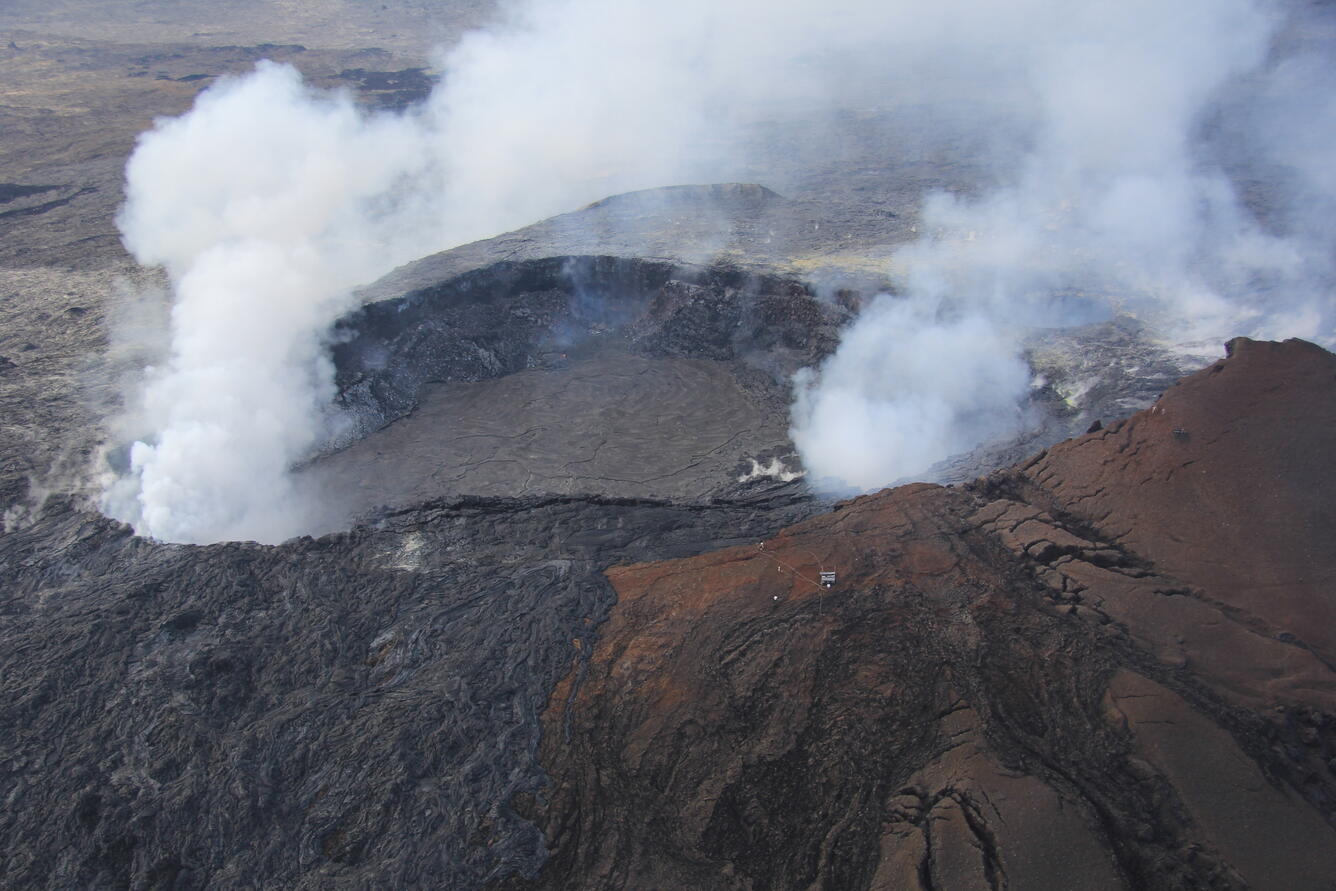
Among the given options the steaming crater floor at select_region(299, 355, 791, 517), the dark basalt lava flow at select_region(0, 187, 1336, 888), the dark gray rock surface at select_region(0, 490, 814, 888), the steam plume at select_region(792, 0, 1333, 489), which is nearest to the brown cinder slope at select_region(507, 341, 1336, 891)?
the dark basalt lava flow at select_region(0, 187, 1336, 888)

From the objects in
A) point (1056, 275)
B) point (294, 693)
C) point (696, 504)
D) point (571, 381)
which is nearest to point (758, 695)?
point (696, 504)

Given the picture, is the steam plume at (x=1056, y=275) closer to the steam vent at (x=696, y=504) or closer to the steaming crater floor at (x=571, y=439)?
the steam vent at (x=696, y=504)

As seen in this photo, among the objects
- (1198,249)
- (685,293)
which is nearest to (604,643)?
(685,293)

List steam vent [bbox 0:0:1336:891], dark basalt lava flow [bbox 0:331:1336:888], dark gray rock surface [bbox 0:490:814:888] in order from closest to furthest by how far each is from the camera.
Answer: dark basalt lava flow [bbox 0:331:1336:888] → steam vent [bbox 0:0:1336:891] → dark gray rock surface [bbox 0:490:814:888]

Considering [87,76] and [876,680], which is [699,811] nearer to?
[876,680]

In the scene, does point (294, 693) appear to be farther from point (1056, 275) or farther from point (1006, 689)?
point (1056, 275)

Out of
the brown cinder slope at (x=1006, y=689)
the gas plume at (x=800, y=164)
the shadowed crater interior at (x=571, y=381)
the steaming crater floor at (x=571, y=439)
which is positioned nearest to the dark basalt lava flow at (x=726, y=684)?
the brown cinder slope at (x=1006, y=689)

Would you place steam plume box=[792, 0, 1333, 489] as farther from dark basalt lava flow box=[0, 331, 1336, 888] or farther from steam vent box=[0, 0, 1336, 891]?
dark basalt lava flow box=[0, 331, 1336, 888]
